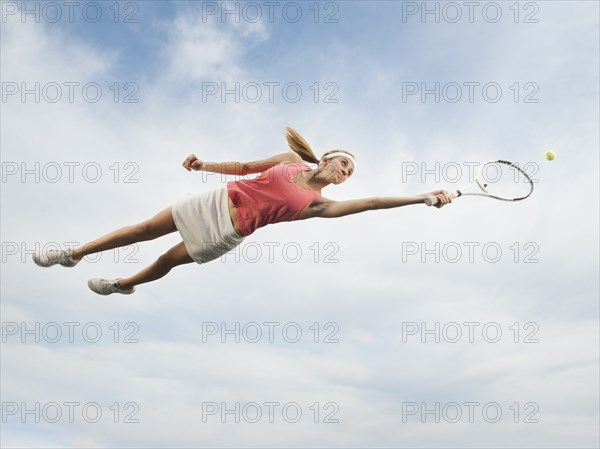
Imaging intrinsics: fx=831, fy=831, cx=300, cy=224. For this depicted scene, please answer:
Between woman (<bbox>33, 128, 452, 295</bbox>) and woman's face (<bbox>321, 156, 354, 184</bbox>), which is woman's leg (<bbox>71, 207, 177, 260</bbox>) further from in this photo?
woman's face (<bbox>321, 156, 354, 184</bbox>)

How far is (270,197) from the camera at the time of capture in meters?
9.57

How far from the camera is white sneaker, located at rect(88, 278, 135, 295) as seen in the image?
1054cm

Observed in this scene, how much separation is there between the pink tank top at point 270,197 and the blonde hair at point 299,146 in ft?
0.83

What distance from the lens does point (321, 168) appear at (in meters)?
9.71

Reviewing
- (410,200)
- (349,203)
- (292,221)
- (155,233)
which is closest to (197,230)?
(155,233)

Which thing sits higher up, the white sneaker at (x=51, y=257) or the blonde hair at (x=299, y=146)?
the blonde hair at (x=299, y=146)

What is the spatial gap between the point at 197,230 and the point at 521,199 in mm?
3926

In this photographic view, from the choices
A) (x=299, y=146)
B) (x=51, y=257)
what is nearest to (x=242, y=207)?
(x=299, y=146)

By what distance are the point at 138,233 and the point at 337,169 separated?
2.49m

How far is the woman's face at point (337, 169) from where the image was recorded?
967 centimetres

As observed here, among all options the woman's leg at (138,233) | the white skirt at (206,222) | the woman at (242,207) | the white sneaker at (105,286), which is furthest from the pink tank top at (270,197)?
the white sneaker at (105,286)

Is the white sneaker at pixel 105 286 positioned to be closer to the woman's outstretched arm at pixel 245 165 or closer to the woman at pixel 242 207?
the woman at pixel 242 207

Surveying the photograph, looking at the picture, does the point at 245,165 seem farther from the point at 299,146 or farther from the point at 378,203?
the point at 378,203

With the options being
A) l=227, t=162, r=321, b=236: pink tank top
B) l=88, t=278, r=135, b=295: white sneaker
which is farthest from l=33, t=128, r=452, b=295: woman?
l=88, t=278, r=135, b=295: white sneaker
